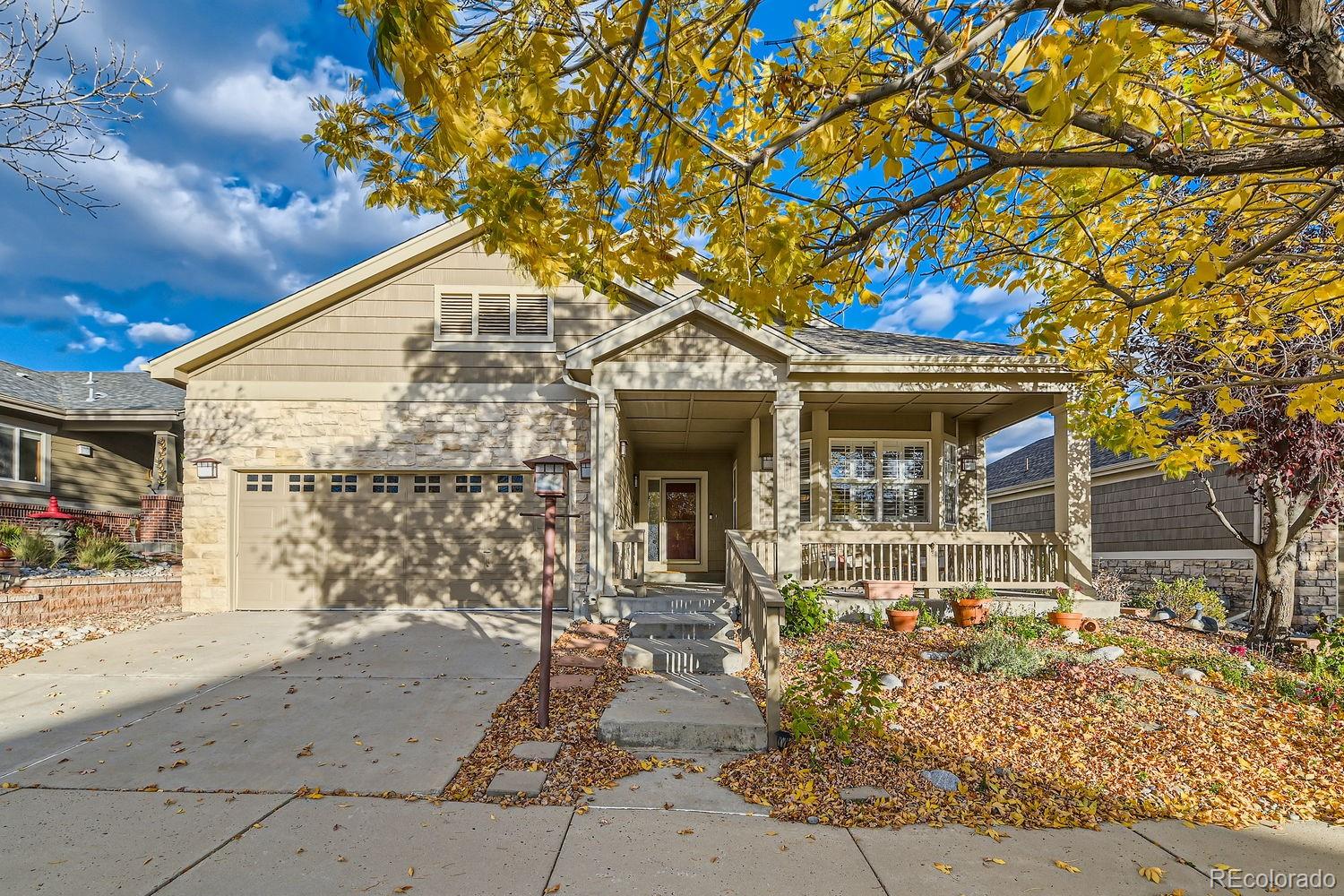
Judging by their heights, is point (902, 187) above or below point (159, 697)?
above

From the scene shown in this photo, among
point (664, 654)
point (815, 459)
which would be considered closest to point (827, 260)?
point (664, 654)

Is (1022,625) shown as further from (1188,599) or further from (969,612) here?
(1188,599)

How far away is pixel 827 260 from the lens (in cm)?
354

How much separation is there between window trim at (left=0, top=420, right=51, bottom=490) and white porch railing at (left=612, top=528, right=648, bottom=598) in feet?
42.1

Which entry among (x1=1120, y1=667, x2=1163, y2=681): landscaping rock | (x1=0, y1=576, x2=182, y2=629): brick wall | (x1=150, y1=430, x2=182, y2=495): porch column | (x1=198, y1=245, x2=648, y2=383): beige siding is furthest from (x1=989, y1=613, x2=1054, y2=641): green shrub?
(x1=150, y1=430, x2=182, y2=495): porch column

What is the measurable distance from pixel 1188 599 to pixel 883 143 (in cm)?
1018

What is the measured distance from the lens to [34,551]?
10953mm

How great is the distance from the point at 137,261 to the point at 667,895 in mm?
53670

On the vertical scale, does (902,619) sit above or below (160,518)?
below

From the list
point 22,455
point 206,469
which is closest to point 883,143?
point 206,469

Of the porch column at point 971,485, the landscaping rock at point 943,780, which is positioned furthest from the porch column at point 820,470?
the landscaping rock at point 943,780

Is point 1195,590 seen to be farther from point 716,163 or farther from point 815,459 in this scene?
point 716,163

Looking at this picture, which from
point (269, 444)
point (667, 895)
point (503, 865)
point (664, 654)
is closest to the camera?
point (667, 895)

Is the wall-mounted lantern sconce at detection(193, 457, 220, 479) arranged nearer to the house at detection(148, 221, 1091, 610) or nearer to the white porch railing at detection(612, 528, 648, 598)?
the house at detection(148, 221, 1091, 610)
